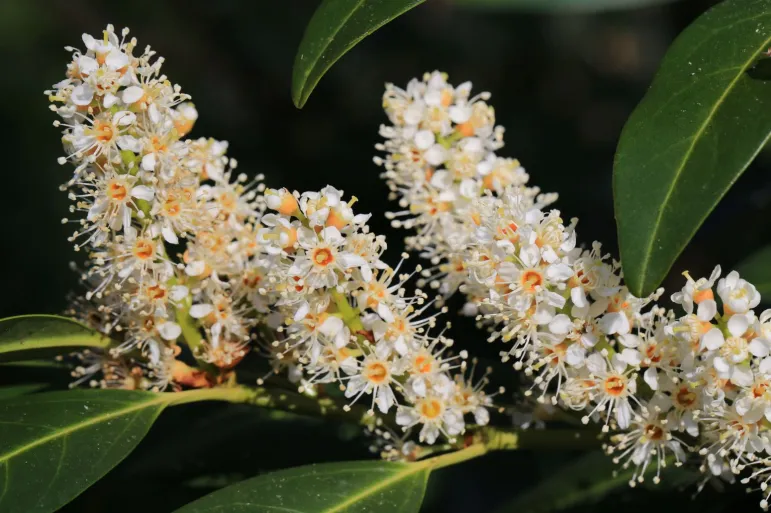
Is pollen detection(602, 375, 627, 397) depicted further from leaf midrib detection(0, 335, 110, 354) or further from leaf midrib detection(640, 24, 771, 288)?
leaf midrib detection(0, 335, 110, 354)

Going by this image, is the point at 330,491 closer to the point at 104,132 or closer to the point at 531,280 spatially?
the point at 531,280

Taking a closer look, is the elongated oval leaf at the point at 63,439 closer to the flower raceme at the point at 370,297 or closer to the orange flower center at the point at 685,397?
the flower raceme at the point at 370,297

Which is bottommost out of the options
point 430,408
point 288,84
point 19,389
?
point 430,408

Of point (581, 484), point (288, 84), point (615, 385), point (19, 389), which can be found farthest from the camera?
point (288, 84)

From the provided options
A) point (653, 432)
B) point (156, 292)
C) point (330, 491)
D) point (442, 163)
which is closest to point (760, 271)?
point (653, 432)

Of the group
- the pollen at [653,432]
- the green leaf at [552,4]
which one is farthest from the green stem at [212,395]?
the green leaf at [552,4]

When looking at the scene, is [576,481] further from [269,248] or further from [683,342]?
[269,248]
